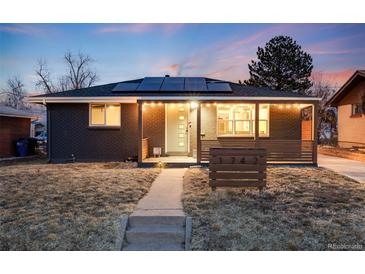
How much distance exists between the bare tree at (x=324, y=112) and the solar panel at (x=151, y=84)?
17.9 m

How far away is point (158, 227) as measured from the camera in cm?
488

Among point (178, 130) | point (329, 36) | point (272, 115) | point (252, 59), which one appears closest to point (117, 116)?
point (178, 130)

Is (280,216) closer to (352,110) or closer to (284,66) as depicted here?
(352,110)

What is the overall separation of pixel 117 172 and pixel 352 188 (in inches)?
272

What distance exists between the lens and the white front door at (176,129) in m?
13.1

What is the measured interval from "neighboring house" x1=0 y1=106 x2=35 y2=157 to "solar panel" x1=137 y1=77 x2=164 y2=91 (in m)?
7.65

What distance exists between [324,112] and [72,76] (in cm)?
3221

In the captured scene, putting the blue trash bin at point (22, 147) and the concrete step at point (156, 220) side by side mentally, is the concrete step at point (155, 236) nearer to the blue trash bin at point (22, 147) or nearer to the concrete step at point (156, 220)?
the concrete step at point (156, 220)

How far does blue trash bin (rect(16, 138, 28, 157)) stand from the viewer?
15352mm

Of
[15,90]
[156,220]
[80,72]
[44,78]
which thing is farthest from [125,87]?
[15,90]

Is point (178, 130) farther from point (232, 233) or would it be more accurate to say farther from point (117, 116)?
point (232, 233)

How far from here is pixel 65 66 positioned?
3847cm

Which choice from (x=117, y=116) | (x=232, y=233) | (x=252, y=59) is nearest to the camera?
(x=232, y=233)

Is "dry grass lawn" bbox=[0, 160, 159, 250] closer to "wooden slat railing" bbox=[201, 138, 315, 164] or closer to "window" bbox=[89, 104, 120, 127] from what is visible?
"wooden slat railing" bbox=[201, 138, 315, 164]
